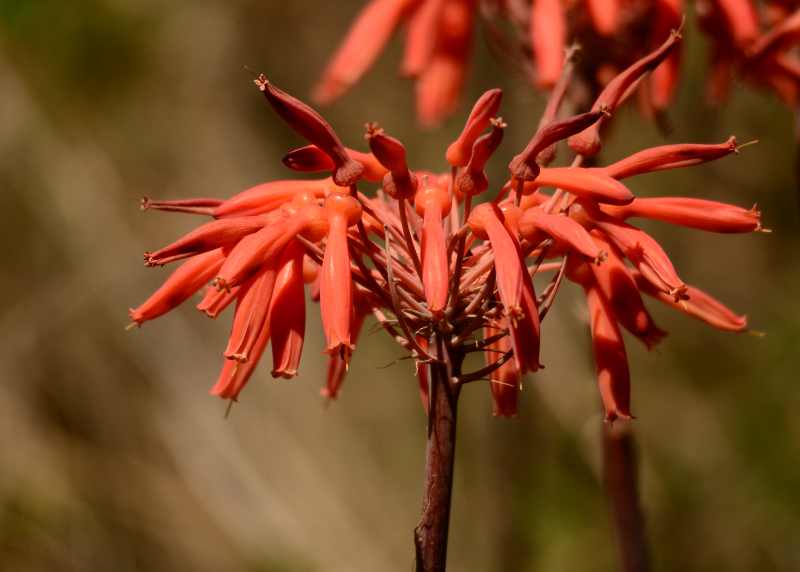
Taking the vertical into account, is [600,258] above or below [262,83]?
below

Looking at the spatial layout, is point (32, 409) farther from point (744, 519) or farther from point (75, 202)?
point (744, 519)

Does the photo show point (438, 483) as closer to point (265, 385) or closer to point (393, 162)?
point (393, 162)

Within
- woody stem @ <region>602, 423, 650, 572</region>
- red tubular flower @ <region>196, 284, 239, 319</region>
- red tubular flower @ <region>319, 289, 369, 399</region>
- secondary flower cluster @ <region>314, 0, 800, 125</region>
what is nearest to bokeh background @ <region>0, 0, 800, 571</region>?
secondary flower cluster @ <region>314, 0, 800, 125</region>

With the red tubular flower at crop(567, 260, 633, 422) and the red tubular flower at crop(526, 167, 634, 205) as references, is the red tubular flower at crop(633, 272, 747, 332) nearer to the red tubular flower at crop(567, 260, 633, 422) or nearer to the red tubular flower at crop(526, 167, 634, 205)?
the red tubular flower at crop(567, 260, 633, 422)

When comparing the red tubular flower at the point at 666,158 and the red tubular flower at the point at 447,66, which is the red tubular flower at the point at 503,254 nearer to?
the red tubular flower at the point at 666,158

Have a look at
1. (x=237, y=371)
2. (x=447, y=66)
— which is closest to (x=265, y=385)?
(x=447, y=66)

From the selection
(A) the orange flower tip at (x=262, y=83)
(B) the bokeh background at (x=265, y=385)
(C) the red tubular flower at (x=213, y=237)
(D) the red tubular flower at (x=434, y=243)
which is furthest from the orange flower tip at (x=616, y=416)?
(B) the bokeh background at (x=265, y=385)

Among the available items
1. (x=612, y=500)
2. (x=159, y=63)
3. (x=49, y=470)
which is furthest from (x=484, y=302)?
(x=159, y=63)
